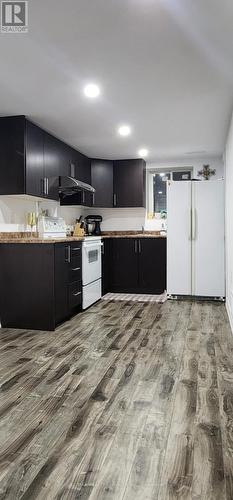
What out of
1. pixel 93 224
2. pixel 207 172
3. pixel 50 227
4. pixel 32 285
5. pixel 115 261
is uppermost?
pixel 207 172

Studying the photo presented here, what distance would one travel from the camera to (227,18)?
2041mm

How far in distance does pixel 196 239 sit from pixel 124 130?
1.92m

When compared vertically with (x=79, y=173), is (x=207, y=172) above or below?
above

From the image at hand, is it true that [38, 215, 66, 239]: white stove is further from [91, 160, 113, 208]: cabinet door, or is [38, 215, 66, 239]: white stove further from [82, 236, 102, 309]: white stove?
[91, 160, 113, 208]: cabinet door

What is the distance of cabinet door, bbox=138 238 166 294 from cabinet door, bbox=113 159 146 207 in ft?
2.44

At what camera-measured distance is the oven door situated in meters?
4.56

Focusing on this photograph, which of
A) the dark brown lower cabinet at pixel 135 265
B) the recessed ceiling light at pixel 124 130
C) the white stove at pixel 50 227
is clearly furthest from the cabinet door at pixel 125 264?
the recessed ceiling light at pixel 124 130

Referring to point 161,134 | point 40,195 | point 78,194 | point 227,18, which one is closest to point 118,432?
point 227,18

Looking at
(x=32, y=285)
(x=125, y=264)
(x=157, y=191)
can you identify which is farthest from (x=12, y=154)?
(x=157, y=191)

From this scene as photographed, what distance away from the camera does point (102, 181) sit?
609 centimetres

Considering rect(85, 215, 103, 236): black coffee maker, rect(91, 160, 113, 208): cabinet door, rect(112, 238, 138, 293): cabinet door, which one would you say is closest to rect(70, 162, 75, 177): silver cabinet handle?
rect(91, 160, 113, 208): cabinet door

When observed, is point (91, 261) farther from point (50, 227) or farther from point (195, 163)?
point (195, 163)

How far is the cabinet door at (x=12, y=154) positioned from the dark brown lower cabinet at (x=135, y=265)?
7.50 ft

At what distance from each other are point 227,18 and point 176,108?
1.52 metres
